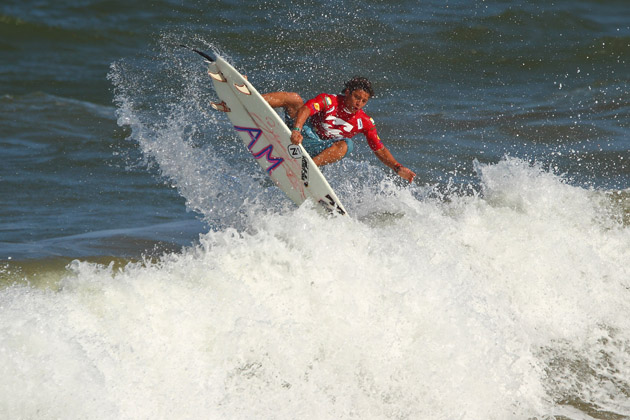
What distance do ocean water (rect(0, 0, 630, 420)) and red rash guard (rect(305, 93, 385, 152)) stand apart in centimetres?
89

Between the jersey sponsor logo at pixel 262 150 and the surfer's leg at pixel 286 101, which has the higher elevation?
the surfer's leg at pixel 286 101

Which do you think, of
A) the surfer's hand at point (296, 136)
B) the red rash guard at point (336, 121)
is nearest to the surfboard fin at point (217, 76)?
the red rash guard at point (336, 121)

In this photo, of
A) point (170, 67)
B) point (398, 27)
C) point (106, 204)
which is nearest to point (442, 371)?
point (106, 204)

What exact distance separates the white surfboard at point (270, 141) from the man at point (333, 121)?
17 centimetres

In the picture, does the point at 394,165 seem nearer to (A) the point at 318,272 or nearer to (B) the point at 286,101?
(B) the point at 286,101

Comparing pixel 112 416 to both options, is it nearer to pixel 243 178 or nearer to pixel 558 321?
pixel 558 321

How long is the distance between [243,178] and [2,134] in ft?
23.8

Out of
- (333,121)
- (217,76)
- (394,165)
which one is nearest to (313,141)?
(333,121)

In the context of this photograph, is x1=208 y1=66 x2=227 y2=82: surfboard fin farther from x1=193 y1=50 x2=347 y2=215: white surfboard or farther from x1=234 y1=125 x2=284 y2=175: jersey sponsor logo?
x1=234 y1=125 x2=284 y2=175: jersey sponsor logo

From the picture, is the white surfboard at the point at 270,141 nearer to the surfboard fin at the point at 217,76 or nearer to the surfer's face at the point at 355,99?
the surfboard fin at the point at 217,76

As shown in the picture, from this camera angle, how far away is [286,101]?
745cm

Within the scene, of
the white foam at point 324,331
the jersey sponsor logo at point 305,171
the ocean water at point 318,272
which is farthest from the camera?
the jersey sponsor logo at point 305,171

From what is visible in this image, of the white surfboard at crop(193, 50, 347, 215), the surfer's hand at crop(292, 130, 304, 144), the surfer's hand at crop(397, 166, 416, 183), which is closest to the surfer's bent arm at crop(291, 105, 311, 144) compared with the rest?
the surfer's hand at crop(292, 130, 304, 144)

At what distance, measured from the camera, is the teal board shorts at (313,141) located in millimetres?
7473
